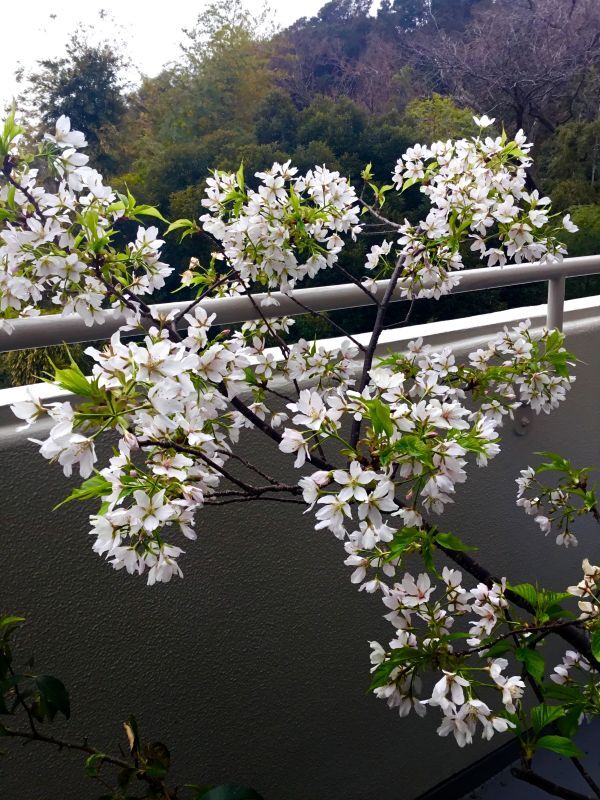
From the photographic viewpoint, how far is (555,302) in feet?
6.37

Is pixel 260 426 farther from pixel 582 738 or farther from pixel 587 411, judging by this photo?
pixel 582 738

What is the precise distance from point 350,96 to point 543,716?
3.76 meters

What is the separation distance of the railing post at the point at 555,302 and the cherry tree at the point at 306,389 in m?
0.42

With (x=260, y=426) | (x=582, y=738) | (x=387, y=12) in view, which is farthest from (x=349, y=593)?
(x=387, y=12)

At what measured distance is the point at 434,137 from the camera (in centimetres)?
449

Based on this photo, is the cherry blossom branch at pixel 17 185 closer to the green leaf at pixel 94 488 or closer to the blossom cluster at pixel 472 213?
the green leaf at pixel 94 488

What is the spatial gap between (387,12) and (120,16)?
172 cm

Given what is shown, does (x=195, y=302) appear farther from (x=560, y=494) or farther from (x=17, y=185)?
(x=560, y=494)

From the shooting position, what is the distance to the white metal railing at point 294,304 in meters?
1.18

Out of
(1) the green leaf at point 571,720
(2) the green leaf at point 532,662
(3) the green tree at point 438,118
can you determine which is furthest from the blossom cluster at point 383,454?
(3) the green tree at point 438,118

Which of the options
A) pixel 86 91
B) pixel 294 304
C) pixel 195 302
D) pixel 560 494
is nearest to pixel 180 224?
pixel 195 302

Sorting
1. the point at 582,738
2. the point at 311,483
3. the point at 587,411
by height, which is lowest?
the point at 582,738

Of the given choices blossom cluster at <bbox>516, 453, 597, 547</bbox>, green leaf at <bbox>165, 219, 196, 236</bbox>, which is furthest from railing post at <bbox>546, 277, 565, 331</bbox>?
green leaf at <bbox>165, 219, 196, 236</bbox>

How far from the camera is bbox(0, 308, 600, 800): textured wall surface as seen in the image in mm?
1354
